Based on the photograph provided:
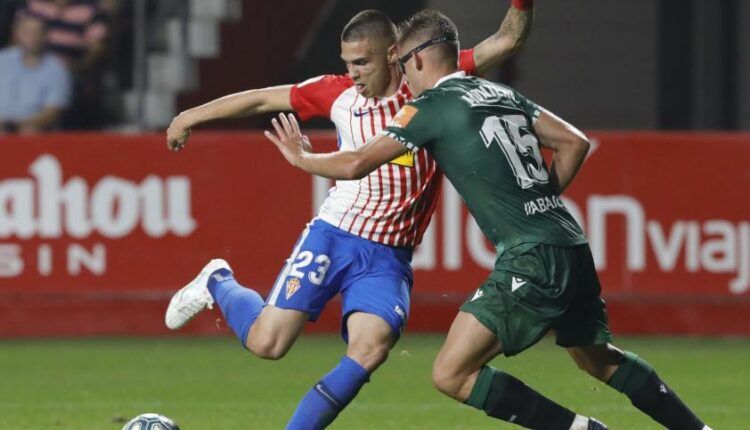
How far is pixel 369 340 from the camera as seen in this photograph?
743 centimetres

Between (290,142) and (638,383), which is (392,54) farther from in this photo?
(638,383)

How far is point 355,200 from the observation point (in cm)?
793

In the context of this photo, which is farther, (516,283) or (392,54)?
(392,54)

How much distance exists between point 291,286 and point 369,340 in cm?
55

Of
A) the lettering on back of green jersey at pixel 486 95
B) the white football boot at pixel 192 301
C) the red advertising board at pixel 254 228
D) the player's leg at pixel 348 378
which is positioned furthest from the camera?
the red advertising board at pixel 254 228

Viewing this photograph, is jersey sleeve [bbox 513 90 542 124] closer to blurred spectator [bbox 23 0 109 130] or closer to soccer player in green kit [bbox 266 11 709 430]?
soccer player in green kit [bbox 266 11 709 430]

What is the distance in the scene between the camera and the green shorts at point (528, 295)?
694cm

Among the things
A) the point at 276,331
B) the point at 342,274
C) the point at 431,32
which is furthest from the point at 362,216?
the point at 431,32

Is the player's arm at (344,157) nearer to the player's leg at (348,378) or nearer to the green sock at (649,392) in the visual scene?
the player's leg at (348,378)

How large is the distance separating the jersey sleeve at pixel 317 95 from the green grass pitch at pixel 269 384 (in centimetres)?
173

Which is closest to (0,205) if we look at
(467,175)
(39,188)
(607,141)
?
(39,188)

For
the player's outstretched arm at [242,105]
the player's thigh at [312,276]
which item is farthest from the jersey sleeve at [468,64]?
the player's thigh at [312,276]

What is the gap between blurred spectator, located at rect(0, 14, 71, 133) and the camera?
14773mm

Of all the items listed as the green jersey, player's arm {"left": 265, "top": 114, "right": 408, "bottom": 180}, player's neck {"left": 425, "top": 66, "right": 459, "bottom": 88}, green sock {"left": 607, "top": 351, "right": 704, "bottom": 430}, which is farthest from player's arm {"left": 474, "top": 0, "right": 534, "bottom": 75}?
green sock {"left": 607, "top": 351, "right": 704, "bottom": 430}
